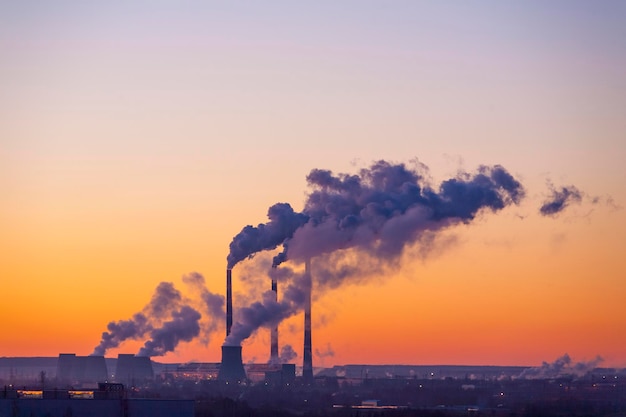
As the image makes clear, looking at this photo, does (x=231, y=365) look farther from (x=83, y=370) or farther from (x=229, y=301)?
(x=83, y=370)

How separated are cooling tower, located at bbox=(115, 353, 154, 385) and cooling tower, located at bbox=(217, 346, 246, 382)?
41.9 feet

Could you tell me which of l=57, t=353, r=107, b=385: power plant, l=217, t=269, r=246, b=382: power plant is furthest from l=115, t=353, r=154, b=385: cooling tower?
l=217, t=269, r=246, b=382: power plant

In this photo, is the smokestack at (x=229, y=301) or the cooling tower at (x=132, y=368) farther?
the cooling tower at (x=132, y=368)

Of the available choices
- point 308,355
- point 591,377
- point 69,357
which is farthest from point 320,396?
point 591,377

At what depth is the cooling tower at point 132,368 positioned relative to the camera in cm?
12606

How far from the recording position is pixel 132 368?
126m

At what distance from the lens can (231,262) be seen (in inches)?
4028

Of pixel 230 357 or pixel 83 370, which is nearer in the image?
pixel 230 357

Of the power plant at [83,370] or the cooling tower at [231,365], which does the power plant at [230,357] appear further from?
the power plant at [83,370]

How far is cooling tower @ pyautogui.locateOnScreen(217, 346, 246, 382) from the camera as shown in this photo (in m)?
112

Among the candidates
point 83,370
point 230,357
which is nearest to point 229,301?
point 230,357

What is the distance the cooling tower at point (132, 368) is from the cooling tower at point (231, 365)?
41.9 feet

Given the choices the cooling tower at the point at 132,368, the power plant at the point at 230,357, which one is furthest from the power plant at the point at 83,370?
the power plant at the point at 230,357

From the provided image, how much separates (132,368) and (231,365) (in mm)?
16893
